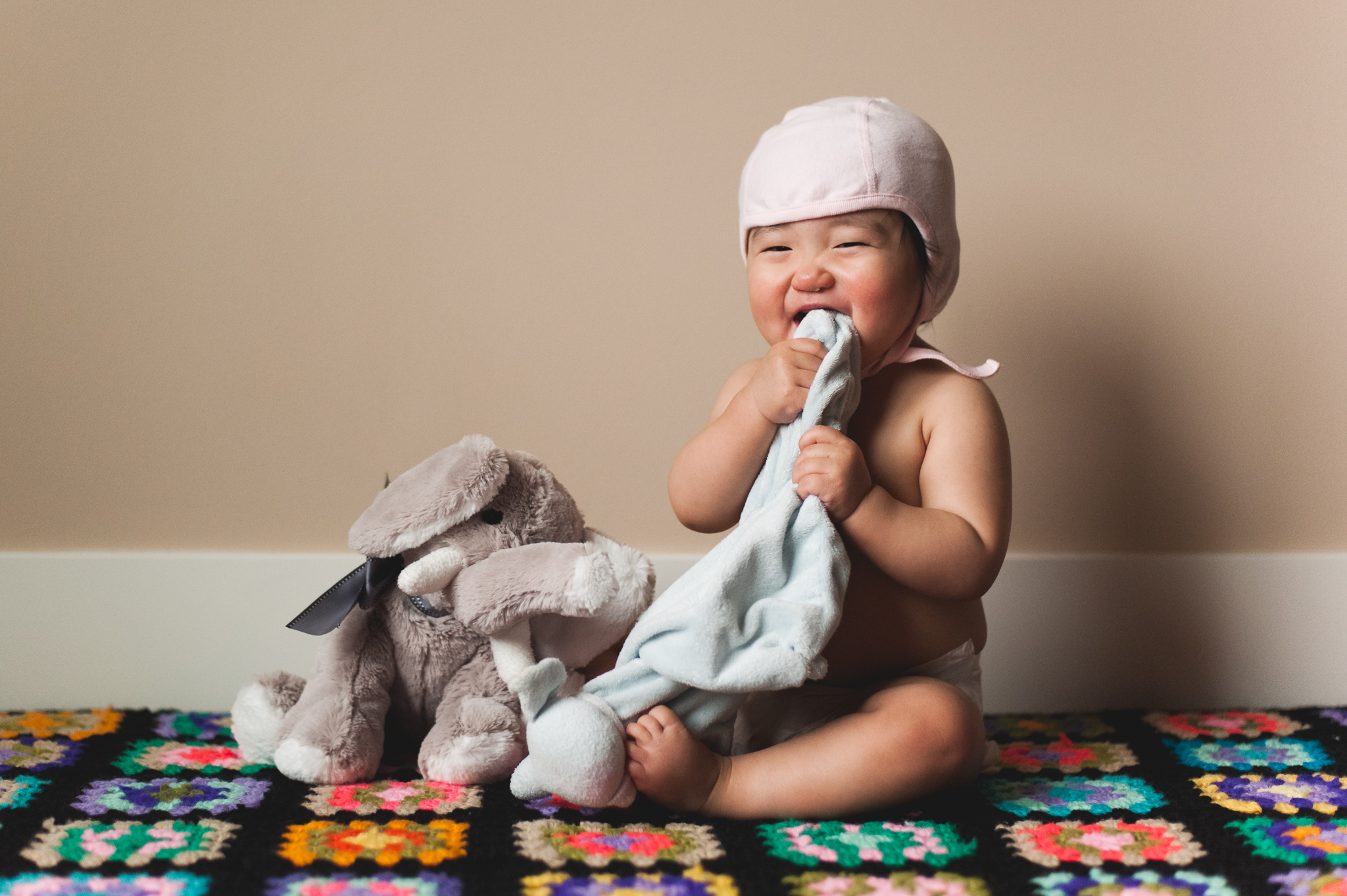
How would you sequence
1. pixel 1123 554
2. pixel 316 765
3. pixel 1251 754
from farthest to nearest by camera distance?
pixel 1123 554 < pixel 1251 754 < pixel 316 765

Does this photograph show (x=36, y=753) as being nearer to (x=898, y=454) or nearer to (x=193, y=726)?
(x=193, y=726)

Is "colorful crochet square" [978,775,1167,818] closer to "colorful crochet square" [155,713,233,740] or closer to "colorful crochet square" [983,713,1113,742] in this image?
"colorful crochet square" [983,713,1113,742]

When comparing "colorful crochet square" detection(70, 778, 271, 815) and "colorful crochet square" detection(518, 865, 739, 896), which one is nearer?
"colorful crochet square" detection(518, 865, 739, 896)

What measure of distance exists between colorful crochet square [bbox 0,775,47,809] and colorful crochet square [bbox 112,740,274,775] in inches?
2.5

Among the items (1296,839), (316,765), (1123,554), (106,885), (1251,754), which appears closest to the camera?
(106,885)

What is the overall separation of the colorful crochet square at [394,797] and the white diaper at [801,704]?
23 centimetres

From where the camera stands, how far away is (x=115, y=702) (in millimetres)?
1122

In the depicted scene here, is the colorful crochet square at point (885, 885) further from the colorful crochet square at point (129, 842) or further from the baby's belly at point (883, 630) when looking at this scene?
the colorful crochet square at point (129, 842)

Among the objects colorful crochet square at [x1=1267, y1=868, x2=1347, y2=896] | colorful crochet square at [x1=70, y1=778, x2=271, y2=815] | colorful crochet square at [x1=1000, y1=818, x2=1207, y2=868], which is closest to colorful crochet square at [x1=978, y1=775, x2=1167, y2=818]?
colorful crochet square at [x1=1000, y1=818, x2=1207, y2=868]

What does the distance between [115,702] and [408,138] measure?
26.2 inches

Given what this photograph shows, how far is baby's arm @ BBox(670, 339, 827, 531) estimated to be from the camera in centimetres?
82

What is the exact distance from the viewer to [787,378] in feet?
2.69

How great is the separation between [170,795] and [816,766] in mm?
479

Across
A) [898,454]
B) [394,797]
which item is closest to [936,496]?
[898,454]
